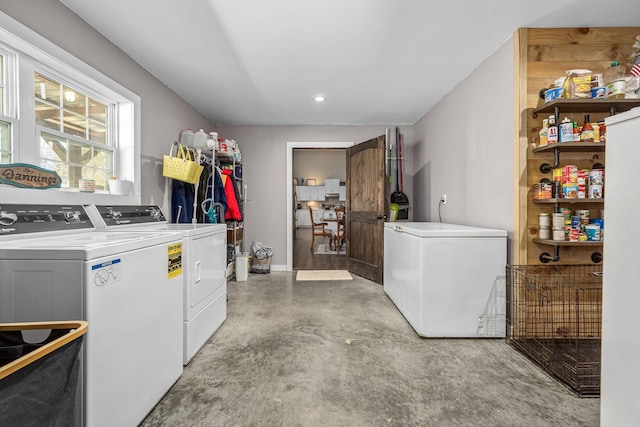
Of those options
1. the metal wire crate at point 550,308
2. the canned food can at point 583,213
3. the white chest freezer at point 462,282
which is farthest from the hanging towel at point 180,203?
the canned food can at point 583,213

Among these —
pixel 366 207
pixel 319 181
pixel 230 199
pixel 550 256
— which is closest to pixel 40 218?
pixel 230 199

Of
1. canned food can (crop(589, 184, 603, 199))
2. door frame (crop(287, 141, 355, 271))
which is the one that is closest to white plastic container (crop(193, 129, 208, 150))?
door frame (crop(287, 141, 355, 271))

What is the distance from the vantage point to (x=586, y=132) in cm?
196

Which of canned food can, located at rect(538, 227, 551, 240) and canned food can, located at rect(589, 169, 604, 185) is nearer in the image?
canned food can, located at rect(589, 169, 604, 185)

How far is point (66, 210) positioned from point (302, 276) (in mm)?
2908

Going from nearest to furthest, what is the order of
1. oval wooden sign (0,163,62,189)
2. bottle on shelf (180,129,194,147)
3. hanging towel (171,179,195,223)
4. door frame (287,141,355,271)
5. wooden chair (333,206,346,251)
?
oval wooden sign (0,163,62,189) < hanging towel (171,179,195,223) < bottle on shelf (180,129,194,147) < door frame (287,141,355,271) < wooden chair (333,206,346,251)

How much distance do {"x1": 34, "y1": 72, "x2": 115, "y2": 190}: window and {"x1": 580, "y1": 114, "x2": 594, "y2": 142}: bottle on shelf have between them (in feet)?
11.3

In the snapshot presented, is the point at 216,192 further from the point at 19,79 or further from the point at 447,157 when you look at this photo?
the point at 447,157

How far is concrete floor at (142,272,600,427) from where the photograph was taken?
1.40 m

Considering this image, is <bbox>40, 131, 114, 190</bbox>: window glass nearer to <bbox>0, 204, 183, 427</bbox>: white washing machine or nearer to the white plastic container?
<bbox>0, 204, 183, 427</bbox>: white washing machine

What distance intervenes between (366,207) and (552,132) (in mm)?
2339

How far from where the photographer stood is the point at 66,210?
1715 millimetres

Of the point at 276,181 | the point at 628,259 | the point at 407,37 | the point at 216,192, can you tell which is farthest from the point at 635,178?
the point at 276,181

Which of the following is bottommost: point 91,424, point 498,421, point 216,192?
point 498,421
